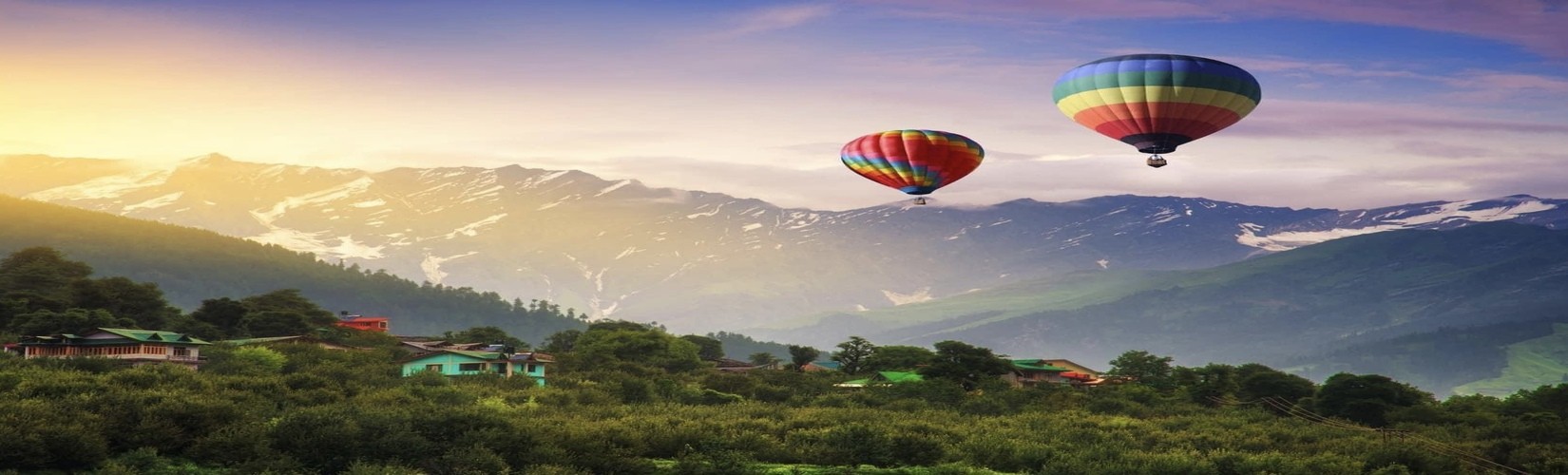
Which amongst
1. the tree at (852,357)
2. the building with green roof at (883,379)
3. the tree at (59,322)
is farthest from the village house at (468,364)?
the tree at (852,357)

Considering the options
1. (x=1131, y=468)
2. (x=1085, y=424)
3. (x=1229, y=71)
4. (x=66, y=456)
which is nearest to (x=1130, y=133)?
(x=1229, y=71)

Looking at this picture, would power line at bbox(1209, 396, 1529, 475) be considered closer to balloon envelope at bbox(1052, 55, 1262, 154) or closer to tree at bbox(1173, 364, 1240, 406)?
tree at bbox(1173, 364, 1240, 406)

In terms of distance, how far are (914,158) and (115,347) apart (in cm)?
7571

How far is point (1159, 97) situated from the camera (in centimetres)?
10581

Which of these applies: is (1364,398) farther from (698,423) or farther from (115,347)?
(115,347)

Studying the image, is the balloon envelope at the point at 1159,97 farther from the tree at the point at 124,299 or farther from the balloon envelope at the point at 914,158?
the tree at the point at 124,299

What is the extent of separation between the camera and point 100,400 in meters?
74.1

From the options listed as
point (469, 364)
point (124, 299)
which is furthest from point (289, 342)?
point (124, 299)

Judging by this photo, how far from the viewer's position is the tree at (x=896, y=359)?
185250 millimetres

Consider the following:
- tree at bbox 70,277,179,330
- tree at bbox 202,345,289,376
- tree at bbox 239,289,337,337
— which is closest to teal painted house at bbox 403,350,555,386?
tree at bbox 202,345,289,376

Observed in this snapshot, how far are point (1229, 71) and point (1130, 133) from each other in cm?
880

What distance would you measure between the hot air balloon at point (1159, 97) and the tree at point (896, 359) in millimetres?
75226

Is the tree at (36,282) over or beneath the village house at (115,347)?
over

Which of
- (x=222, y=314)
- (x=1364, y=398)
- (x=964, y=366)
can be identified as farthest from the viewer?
(x=222, y=314)
